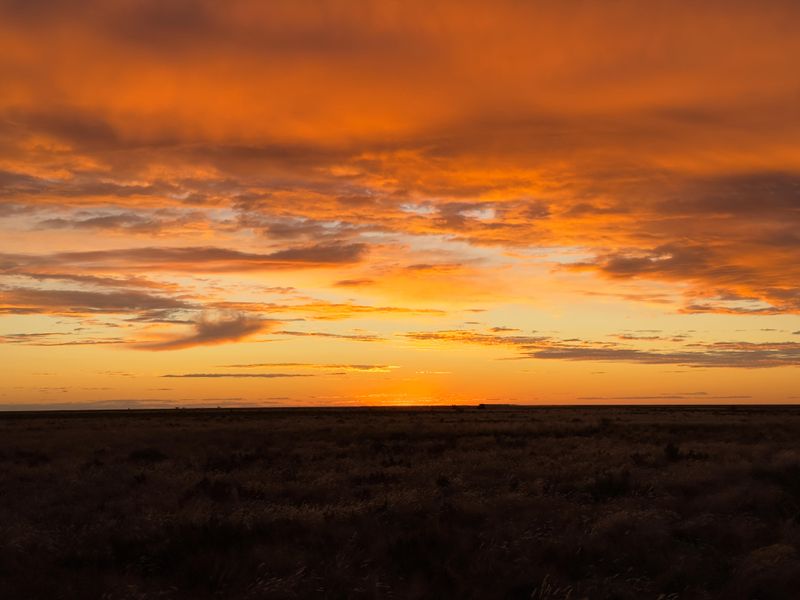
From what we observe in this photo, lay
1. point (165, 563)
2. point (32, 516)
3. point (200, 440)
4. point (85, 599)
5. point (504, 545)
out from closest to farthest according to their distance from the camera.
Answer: point (85, 599)
point (165, 563)
point (504, 545)
point (32, 516)
point (200, 440)

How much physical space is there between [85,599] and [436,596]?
4.36 m

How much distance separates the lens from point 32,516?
44.4ft

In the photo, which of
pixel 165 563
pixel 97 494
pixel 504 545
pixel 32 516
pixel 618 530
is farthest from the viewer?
pixel 97 494

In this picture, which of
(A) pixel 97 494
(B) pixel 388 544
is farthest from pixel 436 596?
(A) pixel 97 494

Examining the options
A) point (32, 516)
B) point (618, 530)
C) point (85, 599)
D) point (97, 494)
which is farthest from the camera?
point (97, 494)

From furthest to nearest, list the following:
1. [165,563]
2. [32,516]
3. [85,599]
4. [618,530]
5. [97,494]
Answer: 1. [97,494]
2. [32,516]
3. [618,530]
4. [165,563]
5. [85,599]

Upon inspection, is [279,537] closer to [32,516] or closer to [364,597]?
[364,597]

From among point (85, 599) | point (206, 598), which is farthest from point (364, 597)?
point (85, 599)

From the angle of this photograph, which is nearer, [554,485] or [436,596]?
[436,596]

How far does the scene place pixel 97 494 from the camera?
1589cm

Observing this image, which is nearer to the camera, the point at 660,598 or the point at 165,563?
the point at 660,598

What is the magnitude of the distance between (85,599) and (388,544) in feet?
14.3

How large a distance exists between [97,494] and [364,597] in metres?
9.49

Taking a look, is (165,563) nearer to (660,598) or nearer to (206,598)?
(206,598)
